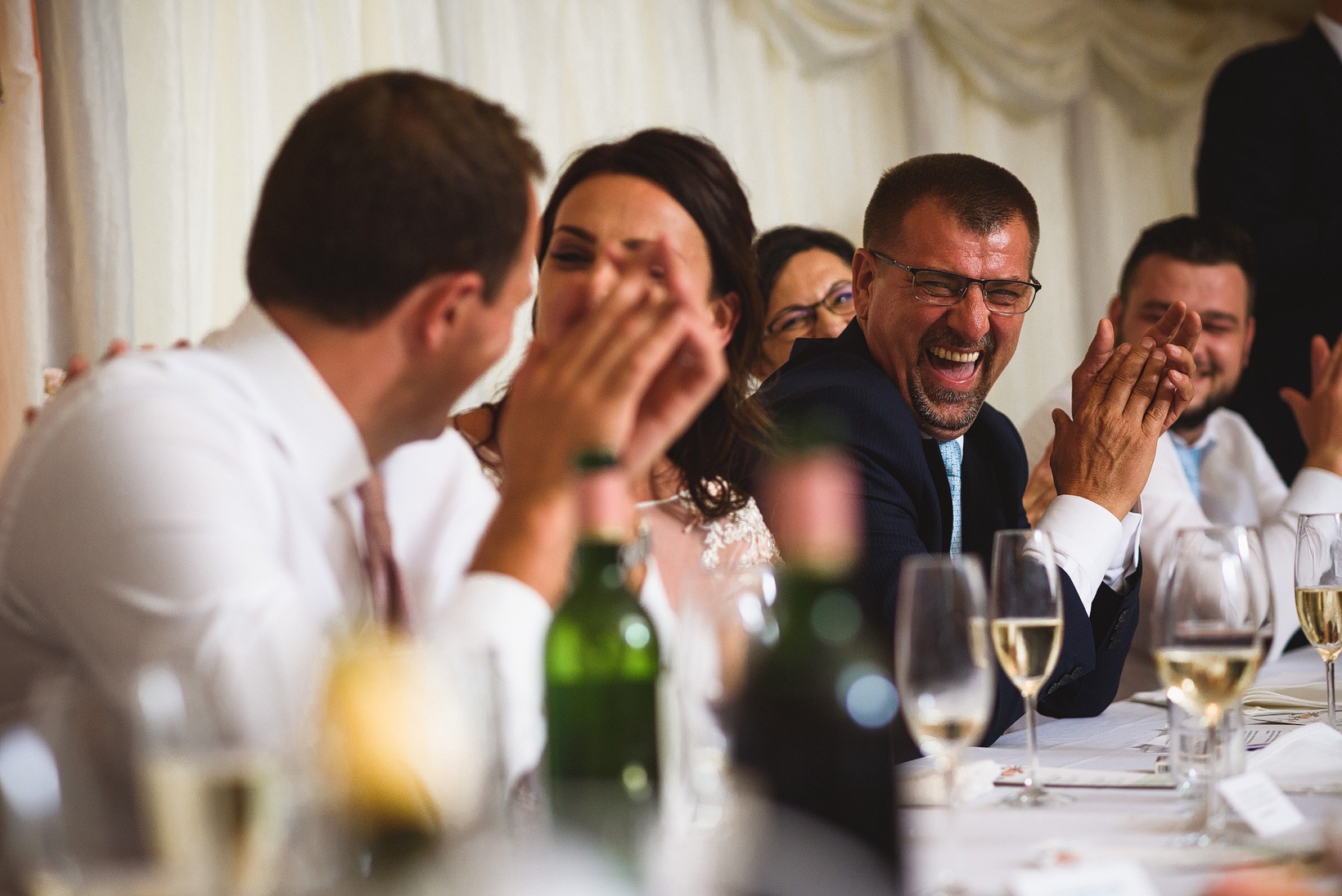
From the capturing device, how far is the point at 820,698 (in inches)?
29.2

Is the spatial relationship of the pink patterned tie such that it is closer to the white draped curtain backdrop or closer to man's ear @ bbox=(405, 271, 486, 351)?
man's ear @ bbox=(405, 271, 486, 351)

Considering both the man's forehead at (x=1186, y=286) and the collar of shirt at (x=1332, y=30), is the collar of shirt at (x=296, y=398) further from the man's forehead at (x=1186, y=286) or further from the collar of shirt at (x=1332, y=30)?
the collar of shirt at (x=1332, y=30)

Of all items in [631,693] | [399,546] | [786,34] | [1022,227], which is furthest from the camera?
[786,34]

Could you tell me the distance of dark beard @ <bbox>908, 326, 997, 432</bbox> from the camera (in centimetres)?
219

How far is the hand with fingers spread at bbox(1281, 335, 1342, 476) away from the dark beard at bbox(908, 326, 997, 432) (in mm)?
800

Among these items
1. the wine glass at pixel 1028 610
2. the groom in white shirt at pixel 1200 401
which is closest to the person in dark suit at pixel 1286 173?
the groom in white shirt at pixel 1200 401

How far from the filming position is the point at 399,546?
129cm

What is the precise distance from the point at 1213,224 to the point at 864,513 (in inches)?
70.4

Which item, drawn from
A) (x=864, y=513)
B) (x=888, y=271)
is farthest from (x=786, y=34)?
(x=864, y=513)

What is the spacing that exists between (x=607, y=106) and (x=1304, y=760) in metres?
2.60

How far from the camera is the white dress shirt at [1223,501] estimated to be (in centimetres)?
252

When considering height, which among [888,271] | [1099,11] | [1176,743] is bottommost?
[1176,743]

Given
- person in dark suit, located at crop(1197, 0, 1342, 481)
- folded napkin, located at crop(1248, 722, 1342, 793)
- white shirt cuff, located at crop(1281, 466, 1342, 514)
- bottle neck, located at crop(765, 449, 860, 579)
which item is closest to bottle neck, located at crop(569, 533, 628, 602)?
bottle neck, located at crop(765, 449, 860, 579)

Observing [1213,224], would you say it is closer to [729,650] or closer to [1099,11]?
[1099,11]
